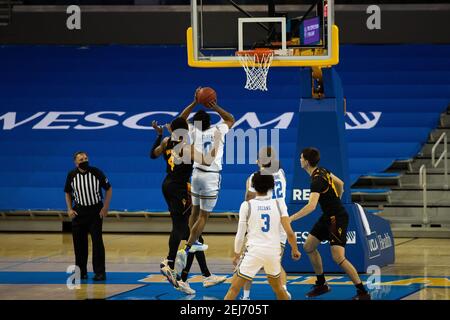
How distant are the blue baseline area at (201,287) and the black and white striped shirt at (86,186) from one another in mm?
1170

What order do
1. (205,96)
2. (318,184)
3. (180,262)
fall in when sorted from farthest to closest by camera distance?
1. (180,262)
2. (205,96)
3. (318,184)

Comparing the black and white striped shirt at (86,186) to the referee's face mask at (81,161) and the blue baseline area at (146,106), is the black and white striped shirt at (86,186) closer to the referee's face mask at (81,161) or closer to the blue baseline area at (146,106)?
the referee's face mask at (81,161)

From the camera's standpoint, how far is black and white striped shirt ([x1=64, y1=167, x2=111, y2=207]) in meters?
14.7

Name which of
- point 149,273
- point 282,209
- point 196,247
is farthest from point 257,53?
point 282,209

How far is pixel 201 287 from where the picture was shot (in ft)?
45.7

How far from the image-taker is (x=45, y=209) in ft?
72.0

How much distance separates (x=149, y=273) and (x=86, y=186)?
1737 mm

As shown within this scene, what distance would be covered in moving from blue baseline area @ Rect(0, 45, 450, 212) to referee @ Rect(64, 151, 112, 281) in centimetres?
Answer: 675

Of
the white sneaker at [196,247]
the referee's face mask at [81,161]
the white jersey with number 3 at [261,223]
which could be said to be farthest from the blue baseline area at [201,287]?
the white jersey with number 3 at [261,223]

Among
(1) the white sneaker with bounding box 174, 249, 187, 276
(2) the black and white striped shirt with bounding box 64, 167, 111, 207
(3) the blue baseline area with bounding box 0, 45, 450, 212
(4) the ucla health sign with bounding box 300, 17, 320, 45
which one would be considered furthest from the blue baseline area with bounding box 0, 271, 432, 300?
(3) the blue baseline area with bounding box 0, 45, 450, 212

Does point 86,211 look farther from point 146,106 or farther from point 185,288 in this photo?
point 146,106

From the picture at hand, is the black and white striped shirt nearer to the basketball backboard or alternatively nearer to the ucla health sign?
the basketball backboard

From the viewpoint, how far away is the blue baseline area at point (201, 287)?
12.9 meters

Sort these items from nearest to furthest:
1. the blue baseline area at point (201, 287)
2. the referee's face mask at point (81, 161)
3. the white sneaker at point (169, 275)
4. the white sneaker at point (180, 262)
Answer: the blue baseline area at point (201, 287) → the white sneaker at point (169, 275) → the white sneaker at point (180, 262) → the referee's face mask at point (81, 161)
